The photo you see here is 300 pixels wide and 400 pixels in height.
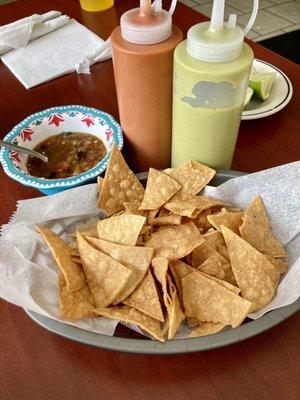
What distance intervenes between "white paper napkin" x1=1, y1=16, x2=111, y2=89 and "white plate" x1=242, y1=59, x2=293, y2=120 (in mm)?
488

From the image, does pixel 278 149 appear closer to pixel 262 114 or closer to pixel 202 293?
pixel 262 114

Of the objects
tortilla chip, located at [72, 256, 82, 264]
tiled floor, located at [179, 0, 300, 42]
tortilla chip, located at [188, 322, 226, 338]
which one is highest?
tortilla chip, located at [72, 256, 82, 264]

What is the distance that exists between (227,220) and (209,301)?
150mm

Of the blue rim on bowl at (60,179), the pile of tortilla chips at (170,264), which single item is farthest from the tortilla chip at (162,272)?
the blue rim on bowl at (60,179)

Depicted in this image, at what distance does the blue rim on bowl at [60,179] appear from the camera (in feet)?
2.57

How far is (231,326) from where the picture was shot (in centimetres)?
60

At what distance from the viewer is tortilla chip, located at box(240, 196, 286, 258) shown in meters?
0.69

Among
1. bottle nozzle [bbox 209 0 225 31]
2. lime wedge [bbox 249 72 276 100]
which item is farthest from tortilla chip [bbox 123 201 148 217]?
lime wedge [bbox 249 72 276 100]

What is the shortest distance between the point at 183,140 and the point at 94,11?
3.06ft

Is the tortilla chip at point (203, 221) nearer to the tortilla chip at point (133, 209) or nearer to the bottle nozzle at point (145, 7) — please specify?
the tortilla chip at point (133, 209)

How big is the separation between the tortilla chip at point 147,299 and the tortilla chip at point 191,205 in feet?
0.41

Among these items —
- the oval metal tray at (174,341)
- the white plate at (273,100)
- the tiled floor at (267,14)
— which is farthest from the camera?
the tiled floor at (267,14)

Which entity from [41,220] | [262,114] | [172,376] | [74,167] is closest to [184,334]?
[172,376]

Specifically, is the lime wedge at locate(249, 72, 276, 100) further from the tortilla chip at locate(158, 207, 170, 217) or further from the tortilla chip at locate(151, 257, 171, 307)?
the tortilla chip at locate(151, 257, 171, 307)
